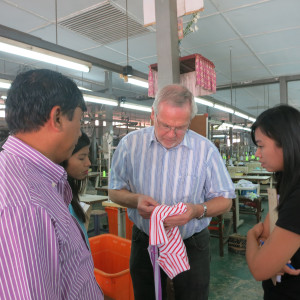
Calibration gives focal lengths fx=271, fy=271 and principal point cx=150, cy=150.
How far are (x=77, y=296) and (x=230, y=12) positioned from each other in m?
4.89

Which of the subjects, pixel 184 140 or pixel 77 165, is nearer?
pixel 184 140

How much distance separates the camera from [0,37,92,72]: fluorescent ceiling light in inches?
118

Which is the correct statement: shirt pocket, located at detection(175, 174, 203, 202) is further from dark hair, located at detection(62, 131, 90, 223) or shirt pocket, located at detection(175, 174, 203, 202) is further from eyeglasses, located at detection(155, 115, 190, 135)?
dark hair, located at detection(62, 131, 90, 223)

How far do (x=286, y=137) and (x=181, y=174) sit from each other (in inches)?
24.6

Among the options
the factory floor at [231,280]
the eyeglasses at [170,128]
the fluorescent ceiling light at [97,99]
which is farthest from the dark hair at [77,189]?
the fluorescent ceiling light at [97,99]

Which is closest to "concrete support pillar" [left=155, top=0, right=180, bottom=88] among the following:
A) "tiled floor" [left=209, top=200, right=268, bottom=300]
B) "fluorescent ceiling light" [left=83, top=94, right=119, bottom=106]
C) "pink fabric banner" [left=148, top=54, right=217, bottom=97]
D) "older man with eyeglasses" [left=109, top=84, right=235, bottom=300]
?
"pink fabric banner" [left=148, top=54, right=217, bottom=97]

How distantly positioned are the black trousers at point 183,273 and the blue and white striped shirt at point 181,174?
7 centimetres

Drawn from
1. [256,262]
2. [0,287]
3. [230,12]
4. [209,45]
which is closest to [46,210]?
[0,287]

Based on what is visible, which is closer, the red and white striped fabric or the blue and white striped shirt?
the red and white striped fabric

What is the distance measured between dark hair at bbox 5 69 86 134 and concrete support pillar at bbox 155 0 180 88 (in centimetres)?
209

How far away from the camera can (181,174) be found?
5.41 ft

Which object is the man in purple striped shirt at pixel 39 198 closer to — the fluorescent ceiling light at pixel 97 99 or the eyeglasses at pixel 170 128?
the eyeglasses at pixel 170 128

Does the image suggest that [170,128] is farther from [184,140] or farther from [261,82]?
[261,82]

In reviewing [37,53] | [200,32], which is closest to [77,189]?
[37,53]
